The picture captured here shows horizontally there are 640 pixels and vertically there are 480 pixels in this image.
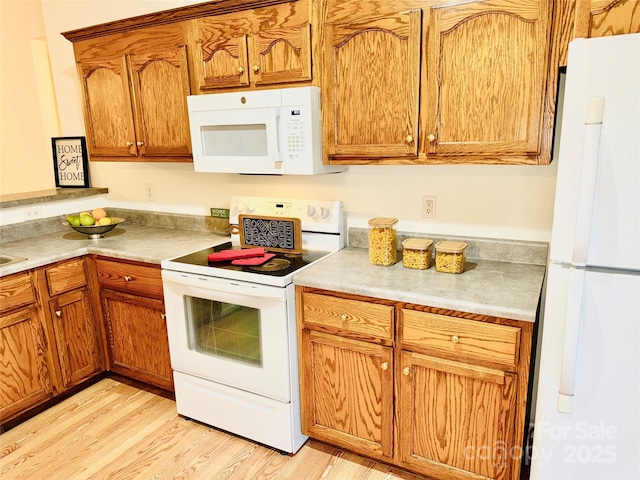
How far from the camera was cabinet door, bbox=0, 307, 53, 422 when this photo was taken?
7.49 feet

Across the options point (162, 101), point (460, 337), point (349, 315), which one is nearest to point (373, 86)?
point (349, 315)

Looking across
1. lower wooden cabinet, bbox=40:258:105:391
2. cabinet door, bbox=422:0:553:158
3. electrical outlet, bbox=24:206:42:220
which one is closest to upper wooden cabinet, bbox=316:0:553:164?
cabinet door, bbox=422:0:553:158

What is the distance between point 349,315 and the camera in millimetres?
1878

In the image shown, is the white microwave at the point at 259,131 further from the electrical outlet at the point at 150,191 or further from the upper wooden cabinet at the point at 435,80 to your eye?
the electrical outlet at the point at 150,191

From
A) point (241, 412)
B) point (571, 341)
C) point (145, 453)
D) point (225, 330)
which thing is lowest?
point (145, 453)

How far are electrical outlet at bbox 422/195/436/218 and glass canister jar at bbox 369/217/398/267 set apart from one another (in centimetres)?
22

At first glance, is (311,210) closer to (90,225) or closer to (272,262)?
(272,262)

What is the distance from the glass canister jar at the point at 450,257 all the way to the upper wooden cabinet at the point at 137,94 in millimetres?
1393

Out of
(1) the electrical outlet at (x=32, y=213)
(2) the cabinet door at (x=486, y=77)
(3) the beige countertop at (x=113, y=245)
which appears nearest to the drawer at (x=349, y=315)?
(2) the cabinet door at (x=486, y=77)

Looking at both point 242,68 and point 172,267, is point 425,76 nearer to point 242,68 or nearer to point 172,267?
point 242,68

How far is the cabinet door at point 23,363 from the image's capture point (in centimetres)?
228

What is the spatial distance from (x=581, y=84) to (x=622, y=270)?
0.51 meters

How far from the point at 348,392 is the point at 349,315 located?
35cm

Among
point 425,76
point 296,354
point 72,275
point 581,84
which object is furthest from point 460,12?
point 72,275
